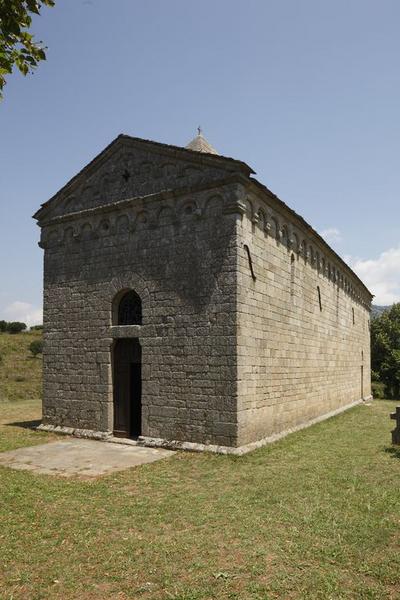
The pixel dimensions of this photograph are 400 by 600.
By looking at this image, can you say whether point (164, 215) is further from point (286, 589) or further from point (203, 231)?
point (286, 589)

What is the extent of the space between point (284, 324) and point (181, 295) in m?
3.28

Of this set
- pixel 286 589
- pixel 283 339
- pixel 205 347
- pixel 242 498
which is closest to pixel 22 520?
pixel 242 498

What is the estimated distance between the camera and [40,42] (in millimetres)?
5102

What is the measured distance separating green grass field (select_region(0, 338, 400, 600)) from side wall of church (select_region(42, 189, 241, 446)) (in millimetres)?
1527

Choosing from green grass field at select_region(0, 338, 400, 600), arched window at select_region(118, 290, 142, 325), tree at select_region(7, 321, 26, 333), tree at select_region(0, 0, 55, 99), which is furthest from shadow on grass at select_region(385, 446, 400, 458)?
tree at select_region(7, 321, 26, 333)

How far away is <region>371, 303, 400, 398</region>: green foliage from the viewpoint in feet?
98.5

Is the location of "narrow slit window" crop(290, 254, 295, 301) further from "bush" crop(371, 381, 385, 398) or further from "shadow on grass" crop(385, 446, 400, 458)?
"bush" crop(371, 381, 385, 398)

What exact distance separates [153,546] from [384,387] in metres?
27.6

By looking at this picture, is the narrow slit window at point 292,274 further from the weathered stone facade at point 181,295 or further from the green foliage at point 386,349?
the green foliage at point 386,349

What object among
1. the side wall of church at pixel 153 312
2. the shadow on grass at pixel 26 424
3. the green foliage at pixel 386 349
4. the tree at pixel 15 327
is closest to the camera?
the side wall of church at pixel 153 312

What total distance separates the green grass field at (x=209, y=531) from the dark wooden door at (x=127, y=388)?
9.07 ft

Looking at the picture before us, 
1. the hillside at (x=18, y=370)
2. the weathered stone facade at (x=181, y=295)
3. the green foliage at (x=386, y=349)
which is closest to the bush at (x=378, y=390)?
the green foliage at (x=386, y=349)

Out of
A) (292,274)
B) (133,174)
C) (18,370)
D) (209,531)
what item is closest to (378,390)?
(292,274)

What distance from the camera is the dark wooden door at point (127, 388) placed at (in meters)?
11.7
